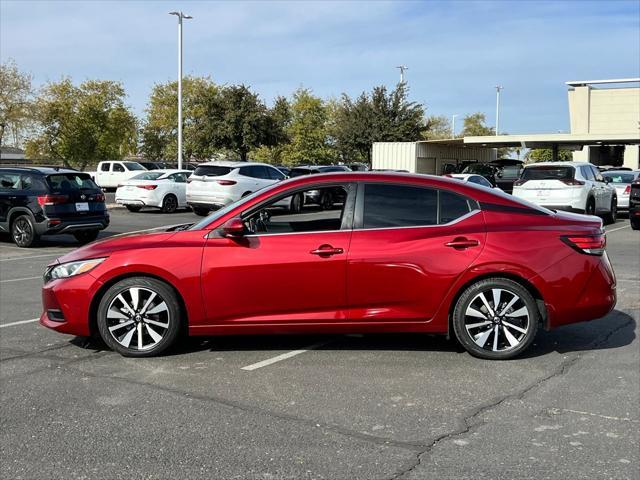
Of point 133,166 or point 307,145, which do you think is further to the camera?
point 307,145

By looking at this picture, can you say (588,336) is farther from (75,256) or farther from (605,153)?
(605,153)

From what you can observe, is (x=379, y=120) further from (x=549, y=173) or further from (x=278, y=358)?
(x=278, y=358)

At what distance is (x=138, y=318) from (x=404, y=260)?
7.32ft

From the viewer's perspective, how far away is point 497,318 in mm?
5816

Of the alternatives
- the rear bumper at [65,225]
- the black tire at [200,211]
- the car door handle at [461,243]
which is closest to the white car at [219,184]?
the black tire at [200,211]

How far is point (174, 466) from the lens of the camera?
3.79m

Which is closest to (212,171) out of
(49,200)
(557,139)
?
(49,200)

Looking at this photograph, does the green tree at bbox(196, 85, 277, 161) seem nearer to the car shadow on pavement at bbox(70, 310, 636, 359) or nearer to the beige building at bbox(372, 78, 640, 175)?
the beige building at bbox(372, 78, 640, 175)

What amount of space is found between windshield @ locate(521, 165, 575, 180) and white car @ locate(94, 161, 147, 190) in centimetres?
2476

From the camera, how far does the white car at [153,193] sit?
82.1ft

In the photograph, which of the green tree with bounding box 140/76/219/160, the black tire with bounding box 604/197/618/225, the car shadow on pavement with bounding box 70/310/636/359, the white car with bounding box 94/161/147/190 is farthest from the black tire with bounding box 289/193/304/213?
the green tree with bounding box 140/76/219/160

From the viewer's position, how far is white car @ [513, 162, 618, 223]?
18.4 metres

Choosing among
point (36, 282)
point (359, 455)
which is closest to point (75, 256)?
point (359, 455)

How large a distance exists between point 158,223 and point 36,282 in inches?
438
